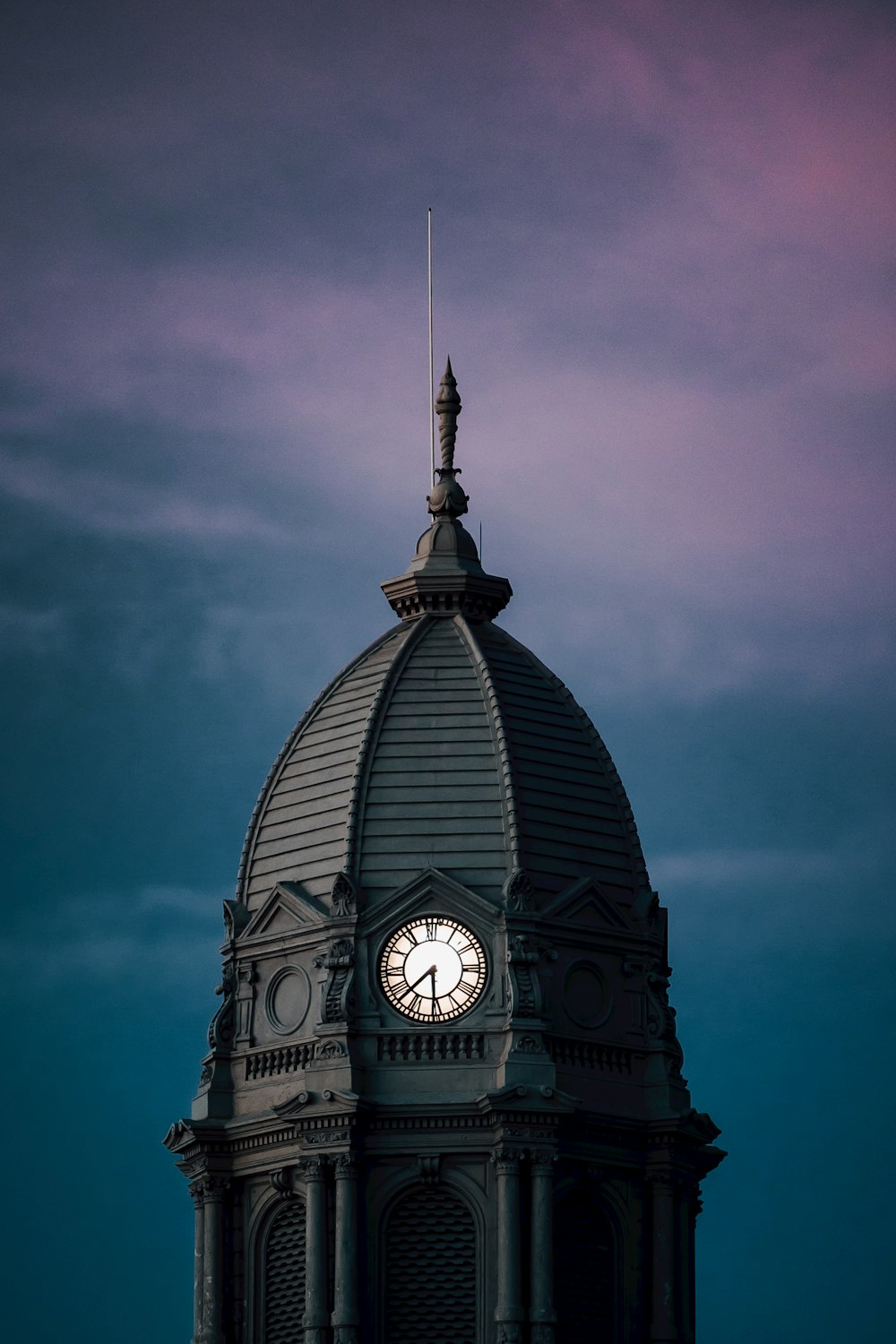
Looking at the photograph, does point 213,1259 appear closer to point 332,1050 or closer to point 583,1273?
point 332,1050

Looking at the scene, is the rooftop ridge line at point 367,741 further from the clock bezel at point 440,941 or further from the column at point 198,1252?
the column at point 198,1252

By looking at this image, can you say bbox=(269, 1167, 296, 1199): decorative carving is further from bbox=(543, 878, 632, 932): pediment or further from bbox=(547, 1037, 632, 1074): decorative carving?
bbox=(543, 878, 632, 932): pediment

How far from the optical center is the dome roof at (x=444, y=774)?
146m

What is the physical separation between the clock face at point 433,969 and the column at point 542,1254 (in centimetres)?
513

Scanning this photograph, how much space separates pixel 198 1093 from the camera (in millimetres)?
146875

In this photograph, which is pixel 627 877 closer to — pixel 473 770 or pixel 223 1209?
pixel 473 770

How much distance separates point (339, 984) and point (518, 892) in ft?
18.1

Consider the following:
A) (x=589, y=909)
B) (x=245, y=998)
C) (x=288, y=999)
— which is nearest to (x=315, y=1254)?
(x=288, y=999)

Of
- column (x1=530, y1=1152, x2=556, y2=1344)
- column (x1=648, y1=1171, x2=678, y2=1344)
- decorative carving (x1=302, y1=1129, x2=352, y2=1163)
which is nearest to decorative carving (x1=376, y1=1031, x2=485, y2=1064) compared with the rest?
decorative carving (x1=302, y1=1129, x2=352, y2=1163)

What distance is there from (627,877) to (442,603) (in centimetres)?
1015

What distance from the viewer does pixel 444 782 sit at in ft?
482

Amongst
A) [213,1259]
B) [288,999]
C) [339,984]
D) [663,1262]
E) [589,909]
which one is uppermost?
[589,909]

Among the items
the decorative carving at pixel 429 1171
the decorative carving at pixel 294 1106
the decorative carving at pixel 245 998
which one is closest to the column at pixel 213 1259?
the decorative carving at pixel 294 1106

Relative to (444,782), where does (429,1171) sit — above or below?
below
